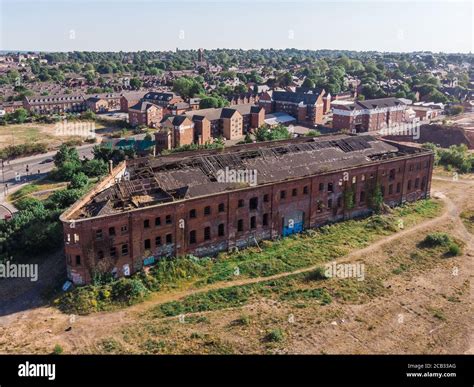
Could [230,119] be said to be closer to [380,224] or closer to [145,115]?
[145,115]

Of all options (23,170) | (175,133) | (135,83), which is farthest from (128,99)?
(23,170)

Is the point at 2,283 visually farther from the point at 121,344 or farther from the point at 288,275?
the point at 288,275

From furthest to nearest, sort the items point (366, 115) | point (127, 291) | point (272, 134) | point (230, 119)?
1. point (366, 115)
2. point (230, 119)
3. point (272, 134)
4. point (127, 291)

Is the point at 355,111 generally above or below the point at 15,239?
above

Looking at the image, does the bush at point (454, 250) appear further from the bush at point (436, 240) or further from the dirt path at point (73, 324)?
the dirt path at point (73, 324)

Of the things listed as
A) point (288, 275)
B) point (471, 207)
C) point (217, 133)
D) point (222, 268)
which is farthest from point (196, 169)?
point (217, 133)

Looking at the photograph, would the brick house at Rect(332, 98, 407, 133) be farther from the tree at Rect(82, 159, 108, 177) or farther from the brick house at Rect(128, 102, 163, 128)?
the tree at Rect(82, 159, 108, 177)
